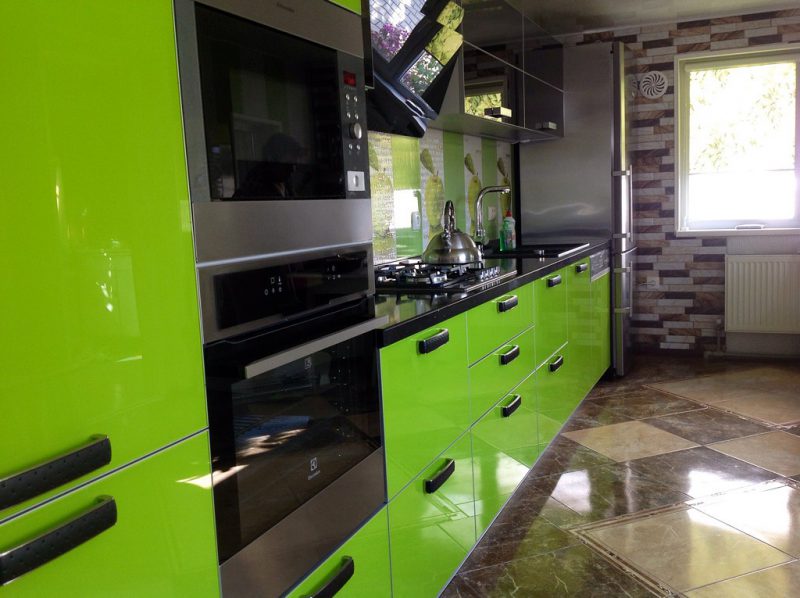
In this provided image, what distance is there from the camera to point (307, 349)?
1396 millimetres

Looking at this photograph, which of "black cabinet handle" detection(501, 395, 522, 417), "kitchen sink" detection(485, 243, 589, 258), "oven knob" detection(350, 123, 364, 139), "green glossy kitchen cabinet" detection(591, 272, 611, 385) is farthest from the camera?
"green glossy kitchen cabinet" detection(591, 272, 611, 385)

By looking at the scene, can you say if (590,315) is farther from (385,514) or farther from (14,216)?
(14,216)

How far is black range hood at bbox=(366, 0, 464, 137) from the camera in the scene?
2.26m

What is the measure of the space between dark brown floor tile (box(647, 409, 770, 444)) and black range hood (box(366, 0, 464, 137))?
203 centimetres

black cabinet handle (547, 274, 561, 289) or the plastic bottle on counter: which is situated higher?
the plastic bottle on counter

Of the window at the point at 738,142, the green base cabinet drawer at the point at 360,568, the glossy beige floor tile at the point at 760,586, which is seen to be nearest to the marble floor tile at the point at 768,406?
the window at the point at 738,142

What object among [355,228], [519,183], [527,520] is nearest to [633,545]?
[527,520]

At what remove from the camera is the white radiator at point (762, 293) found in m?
4.90

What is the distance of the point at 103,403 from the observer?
96cm

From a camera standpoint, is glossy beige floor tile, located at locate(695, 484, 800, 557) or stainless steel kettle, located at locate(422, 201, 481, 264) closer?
glossy beige floor tile, located at locate(695, 484, 800, 557)

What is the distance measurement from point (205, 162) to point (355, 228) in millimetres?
563

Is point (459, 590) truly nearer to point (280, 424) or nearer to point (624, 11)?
point (280, 424)

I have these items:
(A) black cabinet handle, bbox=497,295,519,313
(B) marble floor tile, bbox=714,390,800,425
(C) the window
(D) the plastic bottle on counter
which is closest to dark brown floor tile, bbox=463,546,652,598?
(A) black cabinet handle, bbox=497,295,519,313

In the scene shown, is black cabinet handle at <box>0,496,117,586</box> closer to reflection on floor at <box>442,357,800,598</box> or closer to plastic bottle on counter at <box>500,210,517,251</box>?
reflection on floor at <box>442,357,800,598</box>
